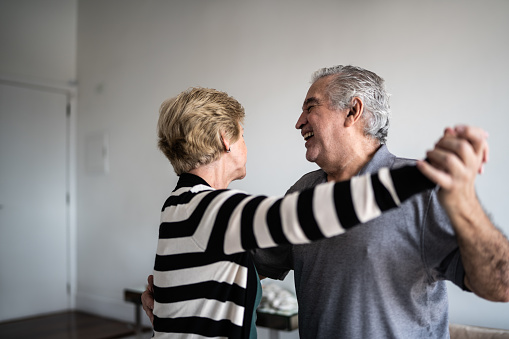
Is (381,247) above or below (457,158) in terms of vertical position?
below

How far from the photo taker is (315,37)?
3434mm

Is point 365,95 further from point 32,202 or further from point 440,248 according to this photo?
point 32,202

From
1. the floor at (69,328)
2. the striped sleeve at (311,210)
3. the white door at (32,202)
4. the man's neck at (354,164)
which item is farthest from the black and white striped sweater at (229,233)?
the white door at (32,202)

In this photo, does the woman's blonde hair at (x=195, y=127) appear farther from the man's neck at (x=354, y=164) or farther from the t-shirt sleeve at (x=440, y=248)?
the t-shirt sleeve at (x=440, y=248)

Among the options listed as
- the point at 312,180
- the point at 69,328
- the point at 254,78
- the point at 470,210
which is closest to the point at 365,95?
the point at 312,180

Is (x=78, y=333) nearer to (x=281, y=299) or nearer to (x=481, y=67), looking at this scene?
(x=281, y=299)

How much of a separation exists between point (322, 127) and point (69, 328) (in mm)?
4407

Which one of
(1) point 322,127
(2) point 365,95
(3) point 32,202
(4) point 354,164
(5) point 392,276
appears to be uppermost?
(2) point 365,95

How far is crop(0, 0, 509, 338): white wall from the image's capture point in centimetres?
268

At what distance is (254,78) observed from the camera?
3.85m

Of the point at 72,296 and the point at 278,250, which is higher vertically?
the point at 278,250

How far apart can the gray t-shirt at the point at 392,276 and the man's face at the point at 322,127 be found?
1.09 ft

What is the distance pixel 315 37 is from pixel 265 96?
610 millimetres

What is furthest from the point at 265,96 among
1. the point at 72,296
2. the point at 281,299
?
the point at 72,296
